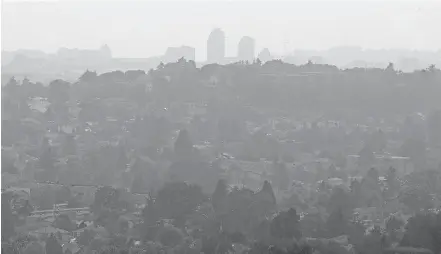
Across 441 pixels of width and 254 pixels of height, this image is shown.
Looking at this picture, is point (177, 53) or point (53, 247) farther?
point (177, 53)

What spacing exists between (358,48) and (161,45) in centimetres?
585

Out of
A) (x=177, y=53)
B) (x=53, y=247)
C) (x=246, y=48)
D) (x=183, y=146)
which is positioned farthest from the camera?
(x=246, y=48)

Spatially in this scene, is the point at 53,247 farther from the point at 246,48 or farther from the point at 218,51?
the point at 246,48

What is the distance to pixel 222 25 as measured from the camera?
20.7 meters

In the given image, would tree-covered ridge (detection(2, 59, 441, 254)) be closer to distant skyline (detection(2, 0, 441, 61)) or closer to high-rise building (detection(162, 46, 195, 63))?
distant skyline (detection(2, 0, 441, 61))

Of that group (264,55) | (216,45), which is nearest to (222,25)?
(216,45)

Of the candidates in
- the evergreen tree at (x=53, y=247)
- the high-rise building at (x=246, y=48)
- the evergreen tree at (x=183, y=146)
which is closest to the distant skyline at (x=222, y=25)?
the high-rise building at (x=246, y=48)

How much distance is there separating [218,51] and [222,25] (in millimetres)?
763

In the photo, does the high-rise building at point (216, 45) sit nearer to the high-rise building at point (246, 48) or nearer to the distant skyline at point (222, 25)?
the distant skyline at point (222, 25)

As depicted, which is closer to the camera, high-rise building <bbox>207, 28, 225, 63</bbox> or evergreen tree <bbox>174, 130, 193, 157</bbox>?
evergreen tree <bbox>174, 130, 193, 157</bbox>

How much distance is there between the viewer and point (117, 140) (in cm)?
1336

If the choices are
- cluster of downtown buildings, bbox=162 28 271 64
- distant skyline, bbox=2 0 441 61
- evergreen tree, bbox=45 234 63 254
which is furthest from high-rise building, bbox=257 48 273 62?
evergreen tree, bbox=45 234 63 254

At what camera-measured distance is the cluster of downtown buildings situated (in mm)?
20219

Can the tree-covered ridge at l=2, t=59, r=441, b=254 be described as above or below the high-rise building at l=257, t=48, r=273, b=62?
below
